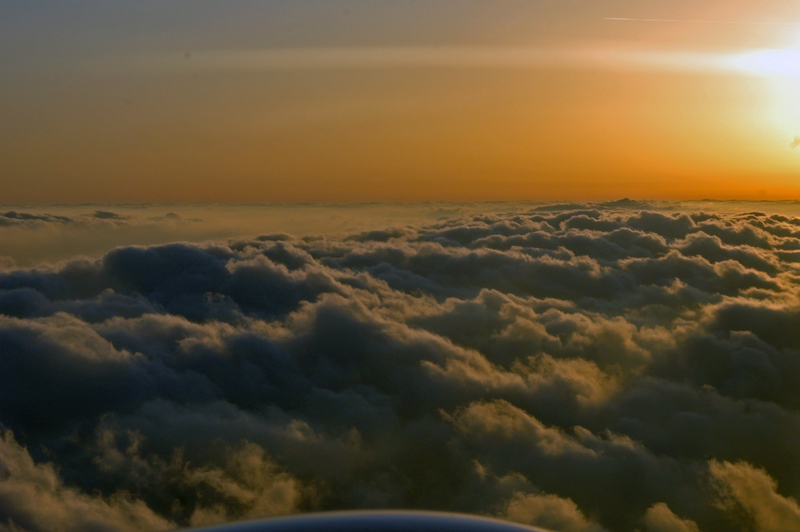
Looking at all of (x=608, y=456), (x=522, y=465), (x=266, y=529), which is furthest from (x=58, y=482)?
(x=266, y=529)

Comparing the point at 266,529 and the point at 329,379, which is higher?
the point at 266,529

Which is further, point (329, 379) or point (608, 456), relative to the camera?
point (329, 379)

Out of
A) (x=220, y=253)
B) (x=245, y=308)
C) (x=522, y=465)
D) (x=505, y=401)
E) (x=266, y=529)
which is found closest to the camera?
(x=266, y=529)

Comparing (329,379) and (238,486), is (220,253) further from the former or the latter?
(238,486)

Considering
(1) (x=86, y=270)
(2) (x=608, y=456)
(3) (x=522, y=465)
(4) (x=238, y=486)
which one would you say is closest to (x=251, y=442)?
(4) (x=238, y=486)

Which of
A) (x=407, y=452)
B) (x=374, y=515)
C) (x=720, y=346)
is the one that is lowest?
(x=407, y=452)

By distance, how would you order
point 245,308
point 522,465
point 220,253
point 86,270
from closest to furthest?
1. point 522,465
2. point 245,308
3. point 86,270
4. point 220,253
